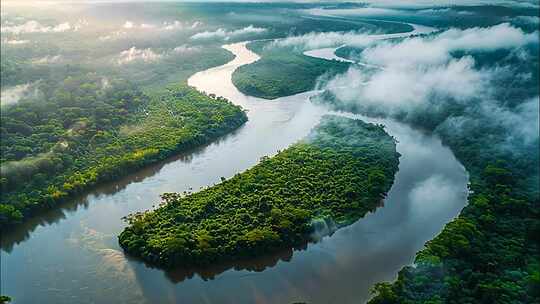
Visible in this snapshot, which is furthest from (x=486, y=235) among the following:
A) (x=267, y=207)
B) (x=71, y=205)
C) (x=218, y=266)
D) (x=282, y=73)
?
(x=282, y=73)

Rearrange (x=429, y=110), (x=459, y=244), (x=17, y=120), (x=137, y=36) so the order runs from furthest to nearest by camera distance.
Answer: (x=137, y=36) < (x=429, y=110) < (x=17, y=120) < (x=459, y=244)

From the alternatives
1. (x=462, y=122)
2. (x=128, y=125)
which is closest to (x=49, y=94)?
(x=128, y=125)

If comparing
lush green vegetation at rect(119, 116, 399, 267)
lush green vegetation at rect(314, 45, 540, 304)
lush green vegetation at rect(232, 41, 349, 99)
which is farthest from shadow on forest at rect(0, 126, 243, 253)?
lush green vegetation at rect(232, 41, 349, 99)

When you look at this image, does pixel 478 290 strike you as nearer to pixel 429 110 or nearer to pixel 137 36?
pixel 429 110

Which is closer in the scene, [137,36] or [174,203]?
[174,203]

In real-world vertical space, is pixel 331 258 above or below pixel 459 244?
below

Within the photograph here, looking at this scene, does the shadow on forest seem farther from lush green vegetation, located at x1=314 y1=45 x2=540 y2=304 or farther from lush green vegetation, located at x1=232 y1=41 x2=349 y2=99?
lush green vegetation, located at x1=232 y1=41 x2=349 y2=99

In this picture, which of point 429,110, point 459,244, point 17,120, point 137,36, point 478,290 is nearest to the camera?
point 478,290

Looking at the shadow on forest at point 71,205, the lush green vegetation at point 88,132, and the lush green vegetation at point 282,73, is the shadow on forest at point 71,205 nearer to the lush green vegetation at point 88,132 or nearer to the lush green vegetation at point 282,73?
the lush green vegetation at point 88,132

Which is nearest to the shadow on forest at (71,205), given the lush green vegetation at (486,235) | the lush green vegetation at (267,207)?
the lush green vegetation at (267,207)

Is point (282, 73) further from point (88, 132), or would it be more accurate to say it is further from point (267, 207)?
point (267, 207)
